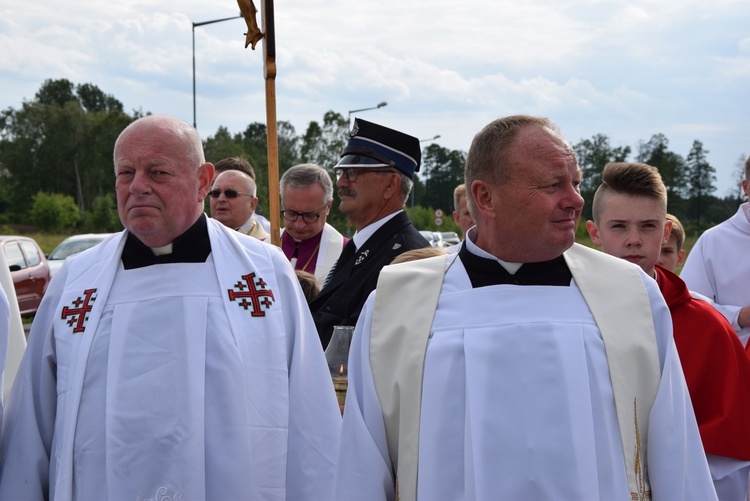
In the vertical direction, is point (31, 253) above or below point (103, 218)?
above

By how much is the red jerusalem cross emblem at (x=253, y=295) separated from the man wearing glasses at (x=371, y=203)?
2.63 feet

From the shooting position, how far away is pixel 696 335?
3.32 meters

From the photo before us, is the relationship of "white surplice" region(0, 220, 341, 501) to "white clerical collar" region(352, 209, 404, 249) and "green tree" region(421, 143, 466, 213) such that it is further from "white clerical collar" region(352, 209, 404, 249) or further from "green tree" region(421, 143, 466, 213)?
"green tree" region(421, 143, 466, 213)

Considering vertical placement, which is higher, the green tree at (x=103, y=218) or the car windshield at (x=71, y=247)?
the car windshield at (x=71, y=247)

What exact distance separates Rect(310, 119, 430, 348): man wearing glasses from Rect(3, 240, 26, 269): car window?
1290cm

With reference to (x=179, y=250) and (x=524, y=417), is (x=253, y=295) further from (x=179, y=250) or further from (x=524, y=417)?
(x=524, y=417)

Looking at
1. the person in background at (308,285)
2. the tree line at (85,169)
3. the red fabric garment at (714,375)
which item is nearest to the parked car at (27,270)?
the person in background at (308,285)

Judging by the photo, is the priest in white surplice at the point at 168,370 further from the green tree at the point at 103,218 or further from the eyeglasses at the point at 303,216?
the green tree at the point at 103,218

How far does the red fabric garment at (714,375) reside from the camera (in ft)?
10.2

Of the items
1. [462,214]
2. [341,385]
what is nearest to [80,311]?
[341,385]

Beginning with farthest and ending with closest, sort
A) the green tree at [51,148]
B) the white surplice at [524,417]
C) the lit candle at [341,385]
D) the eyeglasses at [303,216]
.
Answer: the green tree at [51,148], the eyeglasses at [303,216], the lit candle at [341,385], the white surplice at [524,417]

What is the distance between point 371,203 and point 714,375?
2.04 m

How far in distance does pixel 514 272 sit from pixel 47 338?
1.86m

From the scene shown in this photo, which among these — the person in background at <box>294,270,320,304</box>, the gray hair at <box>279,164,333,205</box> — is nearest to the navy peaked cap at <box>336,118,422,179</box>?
the person in background at <box>294,270,320,304</box>
